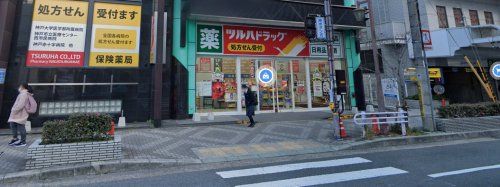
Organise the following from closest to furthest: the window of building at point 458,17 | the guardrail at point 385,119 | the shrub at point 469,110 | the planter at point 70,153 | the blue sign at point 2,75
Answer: the planter at point 70,153
the guardrail at point 385,119
the blue sign at point 2,75
the shrub at point 469,110
the window of building at point 458,17

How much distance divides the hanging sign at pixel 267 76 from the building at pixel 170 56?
184 mm

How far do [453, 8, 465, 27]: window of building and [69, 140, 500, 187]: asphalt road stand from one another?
17.5 m

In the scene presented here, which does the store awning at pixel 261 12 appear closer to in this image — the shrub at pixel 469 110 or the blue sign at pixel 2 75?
the shrub at pixel 469 110

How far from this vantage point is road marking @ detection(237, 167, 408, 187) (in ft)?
16.4

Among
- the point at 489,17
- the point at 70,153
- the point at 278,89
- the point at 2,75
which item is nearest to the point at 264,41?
the point at 278,89

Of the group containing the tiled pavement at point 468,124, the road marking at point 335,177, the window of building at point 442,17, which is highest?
the window of building at point 442,17

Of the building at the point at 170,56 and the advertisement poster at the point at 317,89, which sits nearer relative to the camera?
the building at the point at 170,56

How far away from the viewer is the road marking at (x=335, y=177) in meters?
5.00

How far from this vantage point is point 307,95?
1522 cm

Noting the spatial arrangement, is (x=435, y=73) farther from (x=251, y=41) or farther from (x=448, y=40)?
(x=251, y=41)

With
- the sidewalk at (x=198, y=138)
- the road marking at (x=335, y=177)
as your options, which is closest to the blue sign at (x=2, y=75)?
the sidewalk at (x=198, y=138)

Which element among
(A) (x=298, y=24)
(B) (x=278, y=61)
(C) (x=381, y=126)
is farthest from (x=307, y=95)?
(C) (x=381, y=126)

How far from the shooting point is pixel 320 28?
28.5ft

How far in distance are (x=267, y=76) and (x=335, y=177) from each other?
9.63 metres
